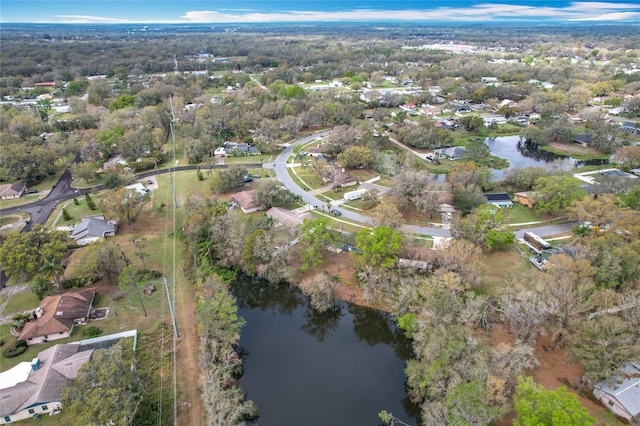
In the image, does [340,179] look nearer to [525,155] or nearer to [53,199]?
[525,155]

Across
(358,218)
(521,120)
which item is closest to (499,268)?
(358,218)

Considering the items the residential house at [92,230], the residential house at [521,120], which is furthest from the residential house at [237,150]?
the residential house at [521,120]

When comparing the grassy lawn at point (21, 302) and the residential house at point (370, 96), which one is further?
the residential house at point (370, 96)

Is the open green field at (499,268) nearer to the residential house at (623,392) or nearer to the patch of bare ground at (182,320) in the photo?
the residential house at (623,392)

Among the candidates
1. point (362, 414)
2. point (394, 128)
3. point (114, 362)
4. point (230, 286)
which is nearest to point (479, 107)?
point (394, 128)

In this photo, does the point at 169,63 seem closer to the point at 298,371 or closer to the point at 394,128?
the point at 394,128

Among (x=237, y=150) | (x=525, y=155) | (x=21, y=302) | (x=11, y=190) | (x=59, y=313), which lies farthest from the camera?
(x=525, y=155)
